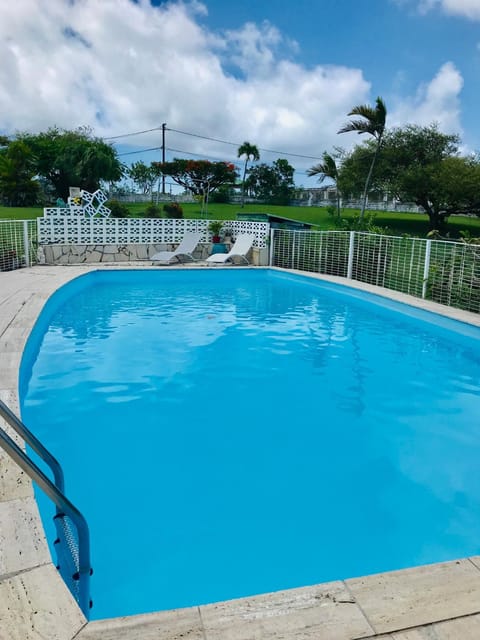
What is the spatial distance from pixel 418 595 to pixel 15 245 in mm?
11398

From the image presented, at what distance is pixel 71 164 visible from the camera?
107 feet

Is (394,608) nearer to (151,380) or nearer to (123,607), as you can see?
(123,607)

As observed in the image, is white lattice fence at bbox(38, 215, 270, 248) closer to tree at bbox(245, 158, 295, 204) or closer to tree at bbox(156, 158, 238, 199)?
tree at bbox(245, 158, 295, 204)

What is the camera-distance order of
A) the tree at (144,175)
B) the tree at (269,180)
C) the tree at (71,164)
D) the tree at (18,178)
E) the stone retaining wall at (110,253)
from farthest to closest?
1. the tree at (269,180)
2. the tree at (144,175)
3. the tree at (71,164)
4. the tree at (18,178)
5. the stone retaining wall at (110,253)

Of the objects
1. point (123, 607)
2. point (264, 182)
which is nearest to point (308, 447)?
point (123, 607)

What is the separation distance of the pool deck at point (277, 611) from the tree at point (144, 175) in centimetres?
4232

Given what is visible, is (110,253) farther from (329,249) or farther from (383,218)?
(383,218)

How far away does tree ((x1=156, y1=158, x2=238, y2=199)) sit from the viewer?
42688 mm

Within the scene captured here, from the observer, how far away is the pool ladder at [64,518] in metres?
1.50

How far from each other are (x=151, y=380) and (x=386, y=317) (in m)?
4.74

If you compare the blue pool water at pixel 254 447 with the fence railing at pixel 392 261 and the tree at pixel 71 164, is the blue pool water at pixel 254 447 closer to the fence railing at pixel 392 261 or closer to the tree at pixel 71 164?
the fence railing at pixel 392 261

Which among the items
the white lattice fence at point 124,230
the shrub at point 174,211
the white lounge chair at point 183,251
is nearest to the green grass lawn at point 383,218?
the shrub at point 174,211

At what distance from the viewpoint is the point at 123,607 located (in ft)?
7.21

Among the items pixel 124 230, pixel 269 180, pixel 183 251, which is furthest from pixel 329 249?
pixel 269 180
